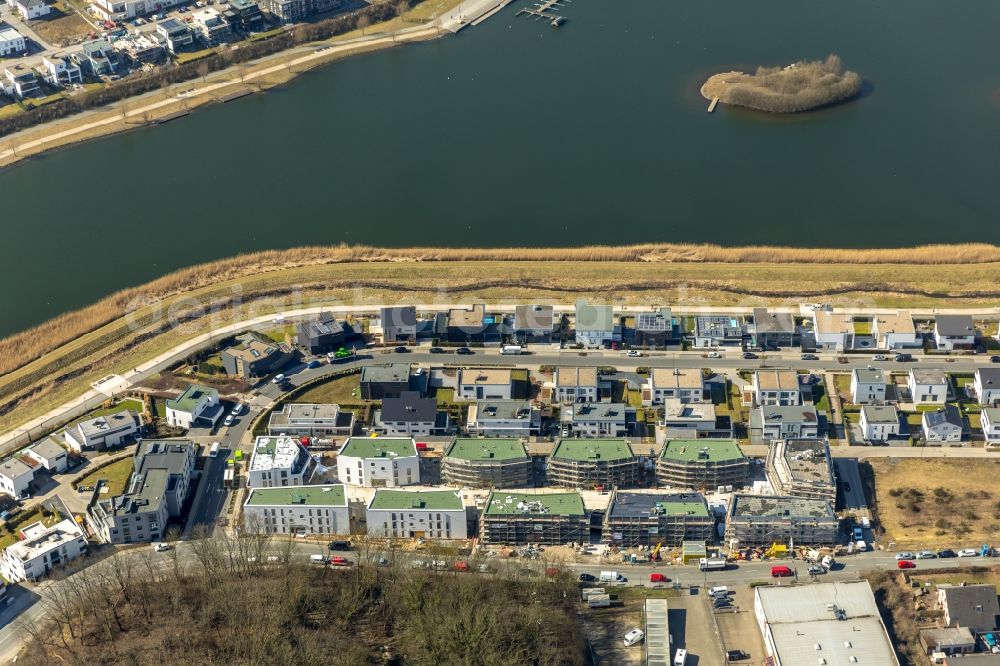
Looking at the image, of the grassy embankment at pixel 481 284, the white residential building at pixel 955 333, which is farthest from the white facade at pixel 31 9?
the white residential building at pixel 955 333

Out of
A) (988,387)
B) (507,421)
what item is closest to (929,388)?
(988,387)

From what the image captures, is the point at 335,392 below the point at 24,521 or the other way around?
the other way around

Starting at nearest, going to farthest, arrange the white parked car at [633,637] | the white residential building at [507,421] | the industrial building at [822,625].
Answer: the industrial building at [822,625], the white parked car at [633,637], the white residential building at [507,421]

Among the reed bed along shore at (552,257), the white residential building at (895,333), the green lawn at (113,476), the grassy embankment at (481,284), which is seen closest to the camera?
the green lawn at (113,476)

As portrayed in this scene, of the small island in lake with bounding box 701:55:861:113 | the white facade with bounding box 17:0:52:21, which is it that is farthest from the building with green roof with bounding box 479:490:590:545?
the white facade with bounding box 17:0:52:21

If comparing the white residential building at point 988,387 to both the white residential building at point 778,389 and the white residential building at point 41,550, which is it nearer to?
the white residential building at point 778,389

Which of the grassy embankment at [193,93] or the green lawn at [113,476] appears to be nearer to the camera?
the green lawn at [113,476]

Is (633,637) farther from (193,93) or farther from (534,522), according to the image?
(193,93)
